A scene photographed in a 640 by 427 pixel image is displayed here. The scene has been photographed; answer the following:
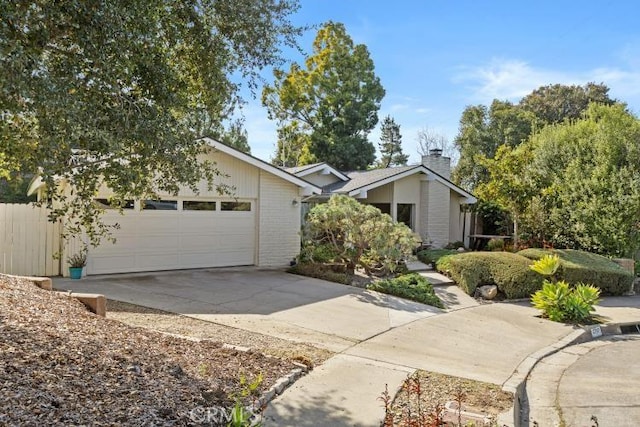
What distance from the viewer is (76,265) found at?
11.0 metres

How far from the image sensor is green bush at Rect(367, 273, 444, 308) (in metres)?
10.8

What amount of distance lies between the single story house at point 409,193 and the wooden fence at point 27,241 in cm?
909

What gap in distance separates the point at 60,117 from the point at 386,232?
9.26 metres

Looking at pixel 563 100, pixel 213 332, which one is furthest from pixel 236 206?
pixel 563 100

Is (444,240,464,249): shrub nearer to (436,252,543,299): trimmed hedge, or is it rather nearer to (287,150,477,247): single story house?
(287,150,477,247): single story house

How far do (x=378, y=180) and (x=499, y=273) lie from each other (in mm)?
6551

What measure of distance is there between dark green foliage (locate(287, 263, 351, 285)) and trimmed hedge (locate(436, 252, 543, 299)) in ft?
10.4

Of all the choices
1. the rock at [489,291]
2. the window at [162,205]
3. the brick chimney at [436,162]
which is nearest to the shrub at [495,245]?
the brick chimney at [436,162]

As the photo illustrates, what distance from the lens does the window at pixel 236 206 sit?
45.8 ft

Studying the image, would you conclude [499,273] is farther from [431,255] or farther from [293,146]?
[293,146]

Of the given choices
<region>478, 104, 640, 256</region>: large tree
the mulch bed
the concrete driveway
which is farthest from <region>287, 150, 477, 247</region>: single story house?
the mulch bed

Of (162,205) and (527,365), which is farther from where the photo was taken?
(162,205)

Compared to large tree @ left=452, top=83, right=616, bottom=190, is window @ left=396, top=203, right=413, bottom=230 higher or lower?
lower

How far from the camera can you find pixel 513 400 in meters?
5.11
